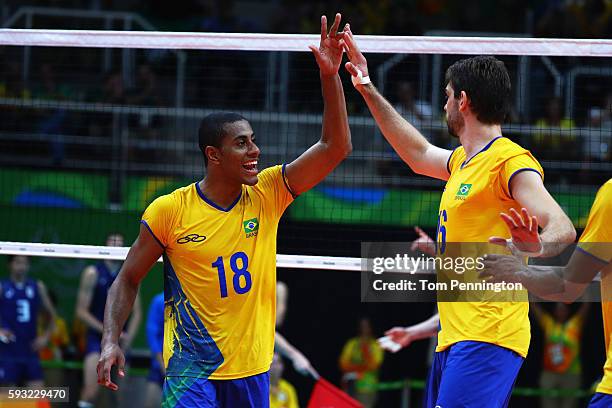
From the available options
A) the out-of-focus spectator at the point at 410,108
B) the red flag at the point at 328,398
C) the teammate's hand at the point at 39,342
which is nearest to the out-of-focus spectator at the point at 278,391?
the red flag at the point at 328,398

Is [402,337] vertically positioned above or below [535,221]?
below

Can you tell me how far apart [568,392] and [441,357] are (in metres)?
7.68

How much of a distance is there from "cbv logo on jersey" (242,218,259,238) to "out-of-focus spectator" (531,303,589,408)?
305 inches

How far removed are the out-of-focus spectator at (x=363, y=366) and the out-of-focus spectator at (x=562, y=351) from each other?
2.22 m

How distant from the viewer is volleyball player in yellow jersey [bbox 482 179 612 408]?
4.56 metres

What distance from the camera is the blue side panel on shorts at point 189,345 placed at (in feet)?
18.4

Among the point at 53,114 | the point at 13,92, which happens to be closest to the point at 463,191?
the point at 53,114

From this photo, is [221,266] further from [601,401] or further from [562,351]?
[562,351]

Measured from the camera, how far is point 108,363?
17.8 ft

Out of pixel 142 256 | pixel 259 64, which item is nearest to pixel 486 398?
pixel 142 256

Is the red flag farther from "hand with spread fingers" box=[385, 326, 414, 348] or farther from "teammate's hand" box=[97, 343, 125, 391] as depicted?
"teammate's hand" box=[97, 343, 125, 391]

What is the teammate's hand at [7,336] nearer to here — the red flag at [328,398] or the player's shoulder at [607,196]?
the red flag at [328,398]

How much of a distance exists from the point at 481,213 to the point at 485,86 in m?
0.75

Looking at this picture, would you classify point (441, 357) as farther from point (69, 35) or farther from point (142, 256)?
point (69, 35)
